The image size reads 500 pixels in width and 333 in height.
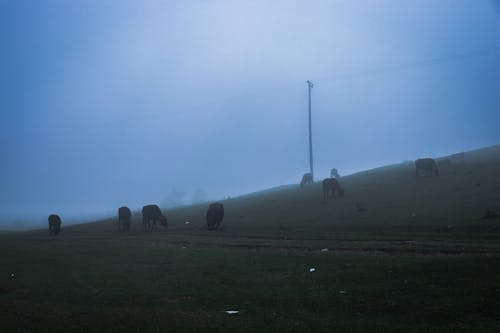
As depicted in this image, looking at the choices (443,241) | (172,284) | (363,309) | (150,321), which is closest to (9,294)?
(172,284)

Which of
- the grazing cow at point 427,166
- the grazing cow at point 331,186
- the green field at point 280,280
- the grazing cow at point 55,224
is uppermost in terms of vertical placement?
the grazing cow at point 427,166

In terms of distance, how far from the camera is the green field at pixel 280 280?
41.9 ft

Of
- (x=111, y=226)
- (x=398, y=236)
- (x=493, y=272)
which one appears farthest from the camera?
(x=111, y=226)

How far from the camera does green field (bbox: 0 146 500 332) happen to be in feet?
41.9

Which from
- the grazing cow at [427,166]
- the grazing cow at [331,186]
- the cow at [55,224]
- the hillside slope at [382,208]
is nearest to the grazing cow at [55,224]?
the cow at [55,224]

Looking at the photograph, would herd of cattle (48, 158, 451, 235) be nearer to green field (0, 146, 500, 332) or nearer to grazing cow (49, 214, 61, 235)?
grazing cow (49, 214, 61, 235)

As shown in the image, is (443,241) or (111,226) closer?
(443,241)

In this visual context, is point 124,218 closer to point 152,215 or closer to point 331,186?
point 152,215

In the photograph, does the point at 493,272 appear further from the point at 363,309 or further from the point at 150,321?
the point at 150,321

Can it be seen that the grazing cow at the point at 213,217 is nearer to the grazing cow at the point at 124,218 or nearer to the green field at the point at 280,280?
the green field at the point at 280,280

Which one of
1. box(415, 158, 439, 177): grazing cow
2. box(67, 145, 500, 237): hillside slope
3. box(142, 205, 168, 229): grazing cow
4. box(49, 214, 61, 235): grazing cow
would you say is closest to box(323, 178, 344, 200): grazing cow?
box(67, 145, 500, 237): hillside slope

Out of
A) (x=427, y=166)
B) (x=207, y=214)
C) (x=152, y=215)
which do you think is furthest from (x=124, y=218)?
(x=427, y=166)

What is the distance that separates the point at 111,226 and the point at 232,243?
27.2m

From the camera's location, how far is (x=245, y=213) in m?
51.0
